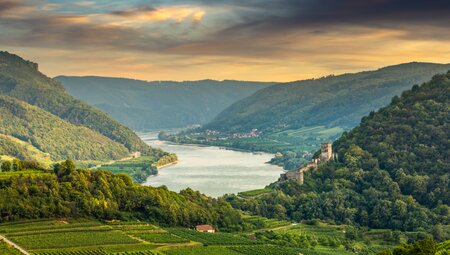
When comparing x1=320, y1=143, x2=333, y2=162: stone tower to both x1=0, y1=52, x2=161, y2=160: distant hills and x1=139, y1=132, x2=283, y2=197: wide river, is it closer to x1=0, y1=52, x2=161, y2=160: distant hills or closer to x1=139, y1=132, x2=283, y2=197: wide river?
x1=139, y1=132, x2=283, y2=197: wide river

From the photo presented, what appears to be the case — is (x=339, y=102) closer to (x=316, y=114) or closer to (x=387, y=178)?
(x=316, y=114)

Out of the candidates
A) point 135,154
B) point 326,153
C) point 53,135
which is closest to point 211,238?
point 326,153

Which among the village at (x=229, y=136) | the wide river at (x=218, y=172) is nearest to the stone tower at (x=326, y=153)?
the wide river at (x=218, y=172)

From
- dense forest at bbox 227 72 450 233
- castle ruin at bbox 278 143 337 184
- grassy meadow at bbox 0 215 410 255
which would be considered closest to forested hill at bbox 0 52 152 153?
castle ruin at bbox 278 143 337 184

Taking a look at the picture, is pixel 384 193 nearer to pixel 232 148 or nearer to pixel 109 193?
pixel 109 193

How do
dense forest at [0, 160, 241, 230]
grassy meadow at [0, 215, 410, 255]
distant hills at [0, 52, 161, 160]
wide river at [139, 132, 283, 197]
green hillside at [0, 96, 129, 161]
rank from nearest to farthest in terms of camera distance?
grassy meadow at [0, 215, 410, 255]
dense forest at [0, 160, 241, 230]
wide river at [139, 132, 283, 197]
distant hills at [0, 52, 161, 160]
green hillside at [0, 96, 129, 161]

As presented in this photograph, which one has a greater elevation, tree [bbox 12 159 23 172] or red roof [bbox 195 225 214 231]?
tree [bbox 12 159 23 172]
